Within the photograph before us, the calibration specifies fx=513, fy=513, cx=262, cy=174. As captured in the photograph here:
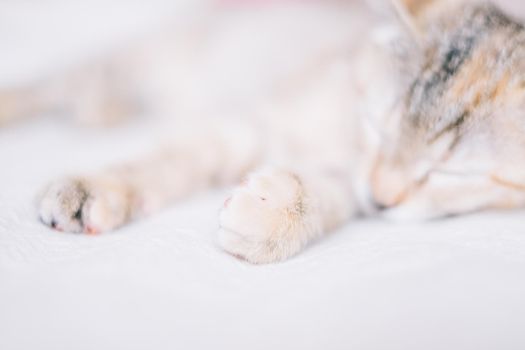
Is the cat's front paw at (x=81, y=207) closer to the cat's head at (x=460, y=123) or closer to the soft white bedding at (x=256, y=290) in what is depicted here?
the soft white bedding at (x=256, y=290)

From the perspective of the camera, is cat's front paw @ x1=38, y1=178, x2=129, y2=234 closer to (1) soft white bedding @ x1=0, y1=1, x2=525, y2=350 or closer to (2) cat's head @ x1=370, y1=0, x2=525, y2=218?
(1) soft white bedding @ x1=0, y1=1, x2=525, y2=350

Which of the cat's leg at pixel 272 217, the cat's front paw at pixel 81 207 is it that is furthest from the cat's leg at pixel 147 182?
the cat's leg at pixel 272 217

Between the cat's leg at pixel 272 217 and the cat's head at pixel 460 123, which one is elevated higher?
the cat's head at pixel 460 123

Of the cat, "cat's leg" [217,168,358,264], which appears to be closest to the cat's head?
the cat

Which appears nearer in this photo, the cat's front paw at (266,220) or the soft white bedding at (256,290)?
the soft white bedding at (256,290)

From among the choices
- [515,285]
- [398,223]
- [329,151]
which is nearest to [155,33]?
[329,151]

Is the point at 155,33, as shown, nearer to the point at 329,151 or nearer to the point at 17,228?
the point at 329,151

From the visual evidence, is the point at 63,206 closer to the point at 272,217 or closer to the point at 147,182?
the point at 147,182
